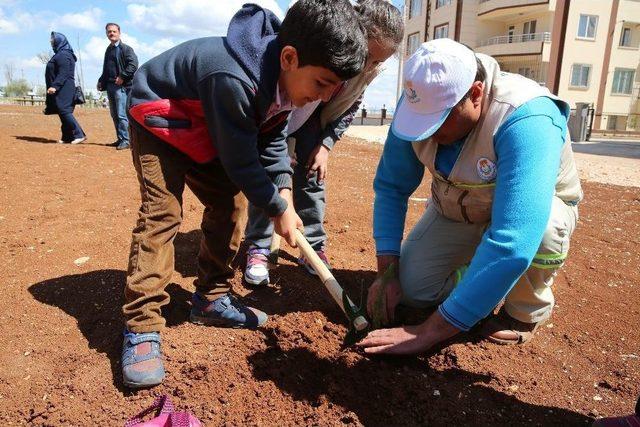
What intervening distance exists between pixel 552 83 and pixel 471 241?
92.4 ft

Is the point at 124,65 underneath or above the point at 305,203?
above

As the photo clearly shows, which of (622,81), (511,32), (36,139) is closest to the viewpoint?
(36,139)

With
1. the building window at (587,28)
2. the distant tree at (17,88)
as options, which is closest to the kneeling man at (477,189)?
the building window at (587,28)

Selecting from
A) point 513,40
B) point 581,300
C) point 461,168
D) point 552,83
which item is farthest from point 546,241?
point 513,40

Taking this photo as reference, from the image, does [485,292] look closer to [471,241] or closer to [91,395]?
[471,241]

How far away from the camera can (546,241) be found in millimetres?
2037

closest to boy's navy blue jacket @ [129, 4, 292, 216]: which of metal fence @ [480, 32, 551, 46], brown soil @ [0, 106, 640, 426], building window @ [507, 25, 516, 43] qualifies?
brown soil @ [0, 106, 640, 426]

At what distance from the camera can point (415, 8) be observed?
36875 millimetres

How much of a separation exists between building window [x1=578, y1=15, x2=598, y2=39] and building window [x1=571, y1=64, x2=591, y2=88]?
1581 millimetres

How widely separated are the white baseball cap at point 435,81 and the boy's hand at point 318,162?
44.6 inches

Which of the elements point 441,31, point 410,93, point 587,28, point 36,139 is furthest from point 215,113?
point 441,31

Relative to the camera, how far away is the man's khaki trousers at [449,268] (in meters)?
2.16

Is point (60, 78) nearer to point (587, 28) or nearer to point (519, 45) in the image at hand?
point (519, 45)

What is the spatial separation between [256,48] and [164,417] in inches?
52.1
